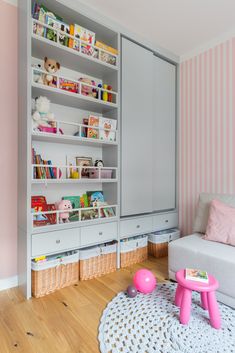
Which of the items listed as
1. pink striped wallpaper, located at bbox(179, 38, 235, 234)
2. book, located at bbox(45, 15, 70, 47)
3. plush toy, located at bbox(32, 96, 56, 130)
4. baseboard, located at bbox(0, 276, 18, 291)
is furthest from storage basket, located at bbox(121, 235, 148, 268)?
book, located at bbox(45, 15, 70, 47)

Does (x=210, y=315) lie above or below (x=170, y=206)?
below

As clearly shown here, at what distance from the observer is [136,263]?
8.47 feet

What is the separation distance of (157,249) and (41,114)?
6.57ft

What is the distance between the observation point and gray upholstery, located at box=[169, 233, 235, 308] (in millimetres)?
1695

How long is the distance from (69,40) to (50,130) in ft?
2.91

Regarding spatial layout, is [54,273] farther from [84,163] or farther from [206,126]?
[206,126]

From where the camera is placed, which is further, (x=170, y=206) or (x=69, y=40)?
(x=170, y=206)

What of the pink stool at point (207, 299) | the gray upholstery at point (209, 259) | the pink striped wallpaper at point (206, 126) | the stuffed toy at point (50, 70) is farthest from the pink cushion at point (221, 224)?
the stuffed toy at point (50, 70)

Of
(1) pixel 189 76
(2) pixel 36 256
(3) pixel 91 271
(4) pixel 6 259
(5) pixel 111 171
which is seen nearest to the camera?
(2) pixel 36 256

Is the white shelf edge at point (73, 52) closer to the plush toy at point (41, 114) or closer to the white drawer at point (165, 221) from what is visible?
the plush toy at point (41, 114)

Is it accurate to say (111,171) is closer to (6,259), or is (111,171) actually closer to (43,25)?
(6,259)

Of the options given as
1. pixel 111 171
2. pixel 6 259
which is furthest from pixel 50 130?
pixel 6 259

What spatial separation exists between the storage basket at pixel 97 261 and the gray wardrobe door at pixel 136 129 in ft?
1.42

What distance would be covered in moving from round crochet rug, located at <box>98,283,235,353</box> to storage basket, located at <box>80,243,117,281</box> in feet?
1.50
